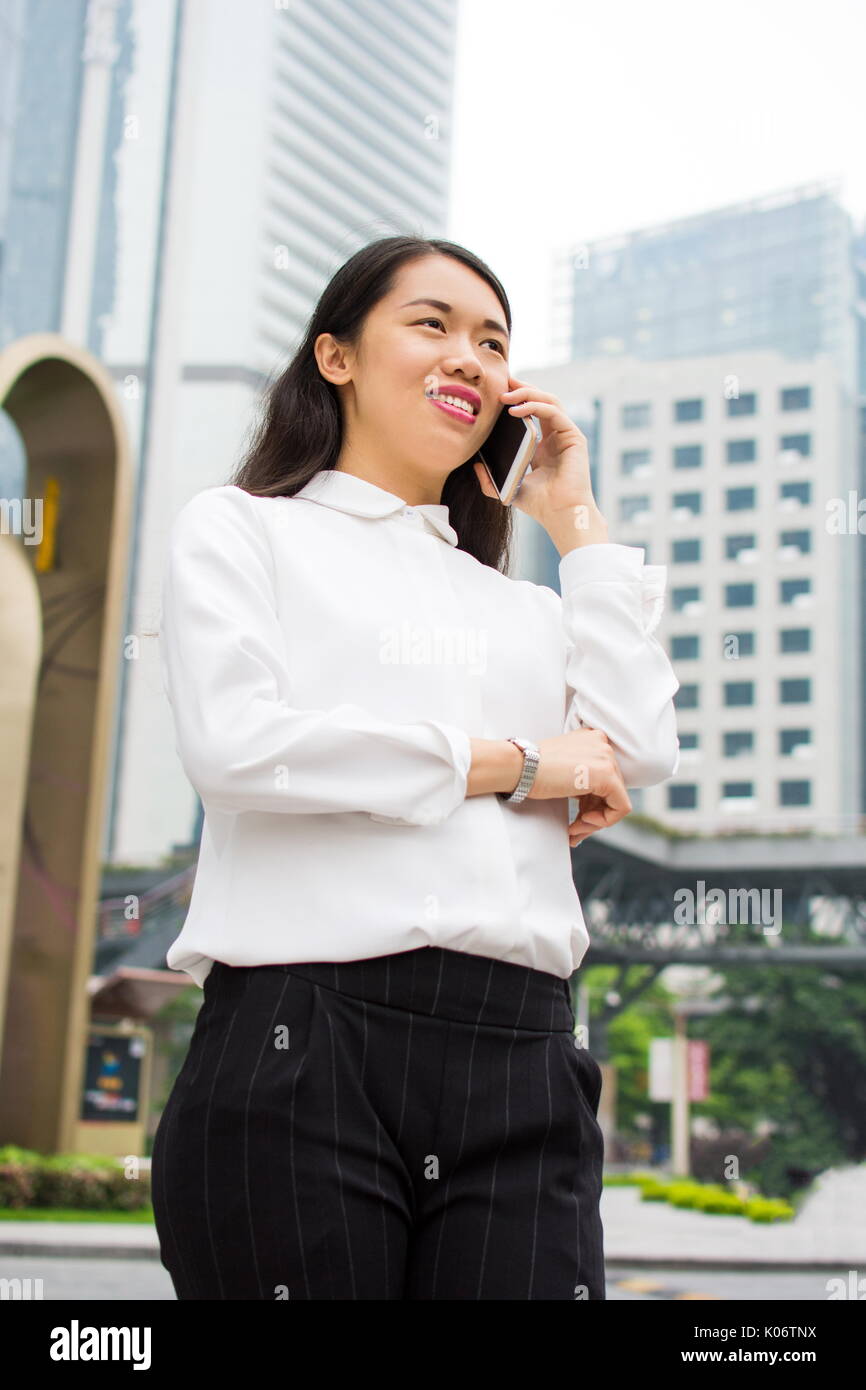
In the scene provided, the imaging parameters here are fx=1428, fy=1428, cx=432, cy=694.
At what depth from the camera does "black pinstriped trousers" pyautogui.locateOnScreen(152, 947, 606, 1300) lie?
3.81ft

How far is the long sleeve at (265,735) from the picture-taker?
1240 mm

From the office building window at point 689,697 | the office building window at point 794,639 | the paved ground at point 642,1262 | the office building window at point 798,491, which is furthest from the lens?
the office building window at point 798,491

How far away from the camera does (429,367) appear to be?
150cm

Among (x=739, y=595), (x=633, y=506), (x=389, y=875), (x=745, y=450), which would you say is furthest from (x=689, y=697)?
(x=389, y=875)

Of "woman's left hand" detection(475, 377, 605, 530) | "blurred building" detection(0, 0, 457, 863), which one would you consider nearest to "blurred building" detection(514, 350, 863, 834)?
"blurred building" detection(0, 0, 457, 863)

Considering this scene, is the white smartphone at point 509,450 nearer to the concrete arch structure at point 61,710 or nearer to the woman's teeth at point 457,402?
the woman's teeth at point 457,402

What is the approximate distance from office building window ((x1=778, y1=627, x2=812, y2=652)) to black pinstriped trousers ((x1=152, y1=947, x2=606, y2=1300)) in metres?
59.9

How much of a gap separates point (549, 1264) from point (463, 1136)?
0.13 m

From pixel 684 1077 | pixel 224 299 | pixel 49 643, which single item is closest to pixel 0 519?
pixel 49 643

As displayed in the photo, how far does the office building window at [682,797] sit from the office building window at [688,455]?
547 inches

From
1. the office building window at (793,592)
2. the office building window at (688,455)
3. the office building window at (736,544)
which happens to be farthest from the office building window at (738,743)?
the office building window at (688,455)

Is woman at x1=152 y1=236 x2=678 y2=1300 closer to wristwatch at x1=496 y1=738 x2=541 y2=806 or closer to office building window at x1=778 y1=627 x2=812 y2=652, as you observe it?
wristwatch at x1=496 y1=738 x2=541 y2=806
